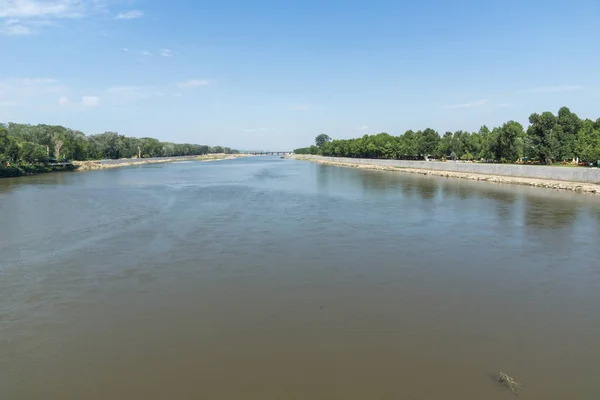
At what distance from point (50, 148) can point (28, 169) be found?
91.4ft

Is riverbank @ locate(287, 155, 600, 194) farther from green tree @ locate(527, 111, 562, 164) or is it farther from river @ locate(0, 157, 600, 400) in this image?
A: river @ locate(0, 157, 600, 400)

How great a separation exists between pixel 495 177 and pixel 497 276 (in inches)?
1500

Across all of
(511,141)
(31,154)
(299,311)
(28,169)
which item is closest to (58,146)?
(31,154)

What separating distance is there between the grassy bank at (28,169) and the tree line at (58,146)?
7.26 ft

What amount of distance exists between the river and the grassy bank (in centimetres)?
4584

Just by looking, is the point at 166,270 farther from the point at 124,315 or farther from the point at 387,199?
the point at 387,199

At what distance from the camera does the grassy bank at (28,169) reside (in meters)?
55.9

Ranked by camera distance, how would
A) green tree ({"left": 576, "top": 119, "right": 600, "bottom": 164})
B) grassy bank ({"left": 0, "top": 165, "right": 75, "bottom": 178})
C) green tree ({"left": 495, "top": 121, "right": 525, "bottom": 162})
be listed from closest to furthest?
green tree ({"left": 576, "top": 119, "right": 600, "bottom": 164})
green tree ({"left": 495, "top": 121, "right": 525, "bottom": 162})
grassy bank ({"left": 0, "top": 165, "right": 75, "bottom": 178})

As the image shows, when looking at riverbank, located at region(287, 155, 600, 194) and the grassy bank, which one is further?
the grassy bank

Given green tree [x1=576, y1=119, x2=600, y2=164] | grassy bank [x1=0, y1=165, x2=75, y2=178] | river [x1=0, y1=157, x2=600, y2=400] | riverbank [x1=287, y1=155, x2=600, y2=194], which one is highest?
green tree [x1=576, y1=119, x2=600, y2=164]

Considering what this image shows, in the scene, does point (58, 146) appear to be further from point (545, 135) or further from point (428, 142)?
point (545, 135)

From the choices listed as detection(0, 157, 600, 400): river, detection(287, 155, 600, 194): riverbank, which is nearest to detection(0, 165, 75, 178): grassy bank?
detection(0, 157, 600, 400): river

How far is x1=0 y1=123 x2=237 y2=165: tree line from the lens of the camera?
6262 centimetres

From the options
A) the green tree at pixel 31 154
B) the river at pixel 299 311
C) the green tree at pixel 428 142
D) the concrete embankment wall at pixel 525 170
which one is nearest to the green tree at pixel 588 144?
the concrete embankment wall at pixel 525 170
